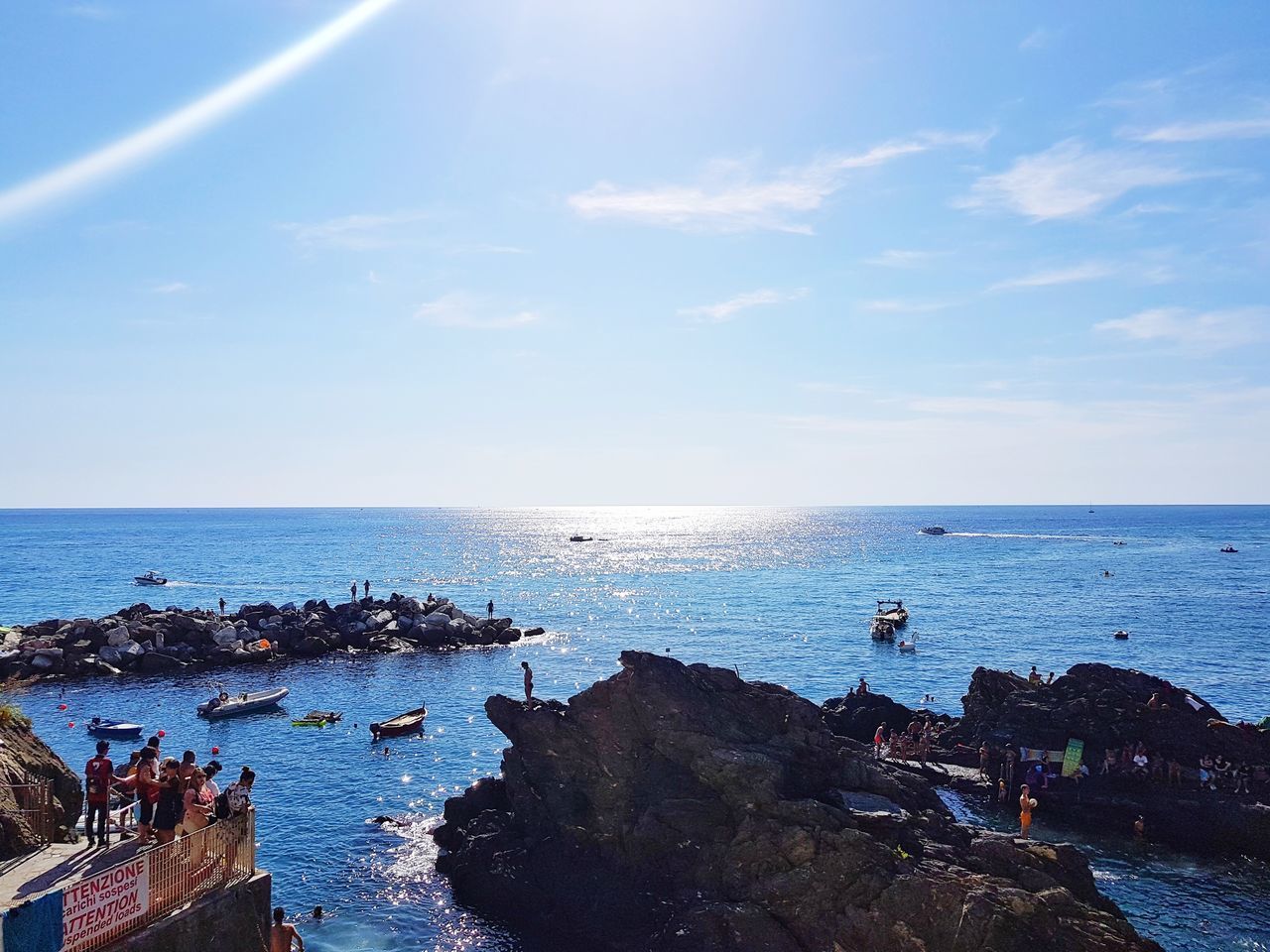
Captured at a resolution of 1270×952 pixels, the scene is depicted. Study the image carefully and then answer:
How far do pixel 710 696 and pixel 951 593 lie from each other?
98.8 meters

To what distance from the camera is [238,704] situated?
177ft

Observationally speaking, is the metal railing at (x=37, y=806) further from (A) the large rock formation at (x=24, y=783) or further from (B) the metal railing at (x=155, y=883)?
(B) the metal railing at (x=155, y=883)

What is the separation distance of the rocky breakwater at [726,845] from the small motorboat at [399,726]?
16.6m

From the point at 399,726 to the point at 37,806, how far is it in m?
32.7

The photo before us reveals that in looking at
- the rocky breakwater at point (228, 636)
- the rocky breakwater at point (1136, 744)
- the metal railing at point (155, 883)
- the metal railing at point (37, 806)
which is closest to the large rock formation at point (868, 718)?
the rocky breakwater at point (1136, 744)

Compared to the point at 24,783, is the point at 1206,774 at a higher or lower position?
lower

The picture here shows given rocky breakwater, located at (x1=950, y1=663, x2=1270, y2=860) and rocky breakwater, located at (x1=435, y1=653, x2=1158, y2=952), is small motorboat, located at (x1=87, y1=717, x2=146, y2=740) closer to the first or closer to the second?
Result: rocky breakwater, located at (x1=435, y1=653, x2=1158, y2=952)

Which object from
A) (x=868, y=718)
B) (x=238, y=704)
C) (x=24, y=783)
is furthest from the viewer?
(x=238, y=704)

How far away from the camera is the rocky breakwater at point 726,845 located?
2153 centimetres

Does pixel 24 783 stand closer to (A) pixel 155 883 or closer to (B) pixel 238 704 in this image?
(A) pixel 155 883

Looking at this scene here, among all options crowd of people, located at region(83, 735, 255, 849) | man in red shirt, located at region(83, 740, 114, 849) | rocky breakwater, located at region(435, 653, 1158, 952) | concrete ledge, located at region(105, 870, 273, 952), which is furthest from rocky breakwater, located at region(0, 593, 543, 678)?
concrete ledge, located at region(105, 870, 273, 952)

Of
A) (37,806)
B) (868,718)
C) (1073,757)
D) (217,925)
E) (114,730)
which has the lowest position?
(114,730)

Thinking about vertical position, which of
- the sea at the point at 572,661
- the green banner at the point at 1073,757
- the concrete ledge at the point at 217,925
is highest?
the concrete ledge at the point at 217,925

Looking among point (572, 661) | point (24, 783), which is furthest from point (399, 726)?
point (24, 783)
